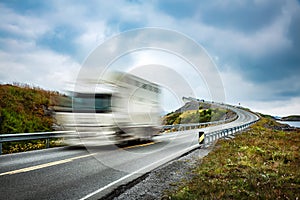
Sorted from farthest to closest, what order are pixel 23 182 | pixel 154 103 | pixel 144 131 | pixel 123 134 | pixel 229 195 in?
pixel 154 103 → pixel 144 131 → pixel 123 134 → pixel 23 182 → pixel 229 195

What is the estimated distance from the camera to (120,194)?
18.8 ft

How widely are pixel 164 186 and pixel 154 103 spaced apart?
1207 centimetres

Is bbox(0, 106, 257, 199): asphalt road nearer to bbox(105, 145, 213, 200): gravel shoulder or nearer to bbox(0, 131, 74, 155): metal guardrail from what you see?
bbox(105, 145, 213, 200): gravel shoulder

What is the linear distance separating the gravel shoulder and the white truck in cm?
409

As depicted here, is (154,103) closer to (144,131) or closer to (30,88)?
(144,131)

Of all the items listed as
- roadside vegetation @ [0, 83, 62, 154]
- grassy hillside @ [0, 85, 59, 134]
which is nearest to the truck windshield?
roadside vegetation @ [0, 83, 62, 154]

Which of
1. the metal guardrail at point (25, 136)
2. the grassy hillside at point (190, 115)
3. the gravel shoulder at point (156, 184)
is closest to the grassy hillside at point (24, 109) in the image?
the metal guardrail at point (25, 136)

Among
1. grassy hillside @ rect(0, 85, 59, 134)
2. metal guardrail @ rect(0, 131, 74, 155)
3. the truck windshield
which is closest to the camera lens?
metal guardrail @ rect(0, 131, 74, 155)

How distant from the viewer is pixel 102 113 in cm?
1167

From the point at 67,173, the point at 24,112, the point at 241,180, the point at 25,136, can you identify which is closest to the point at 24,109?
the point at 24,112

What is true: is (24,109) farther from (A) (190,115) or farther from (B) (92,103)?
(A) (190,115)

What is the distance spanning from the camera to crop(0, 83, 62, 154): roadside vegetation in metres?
15.2

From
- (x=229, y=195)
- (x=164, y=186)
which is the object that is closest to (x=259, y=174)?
(x=229, y=195)

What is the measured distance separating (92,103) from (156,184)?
6.18m
